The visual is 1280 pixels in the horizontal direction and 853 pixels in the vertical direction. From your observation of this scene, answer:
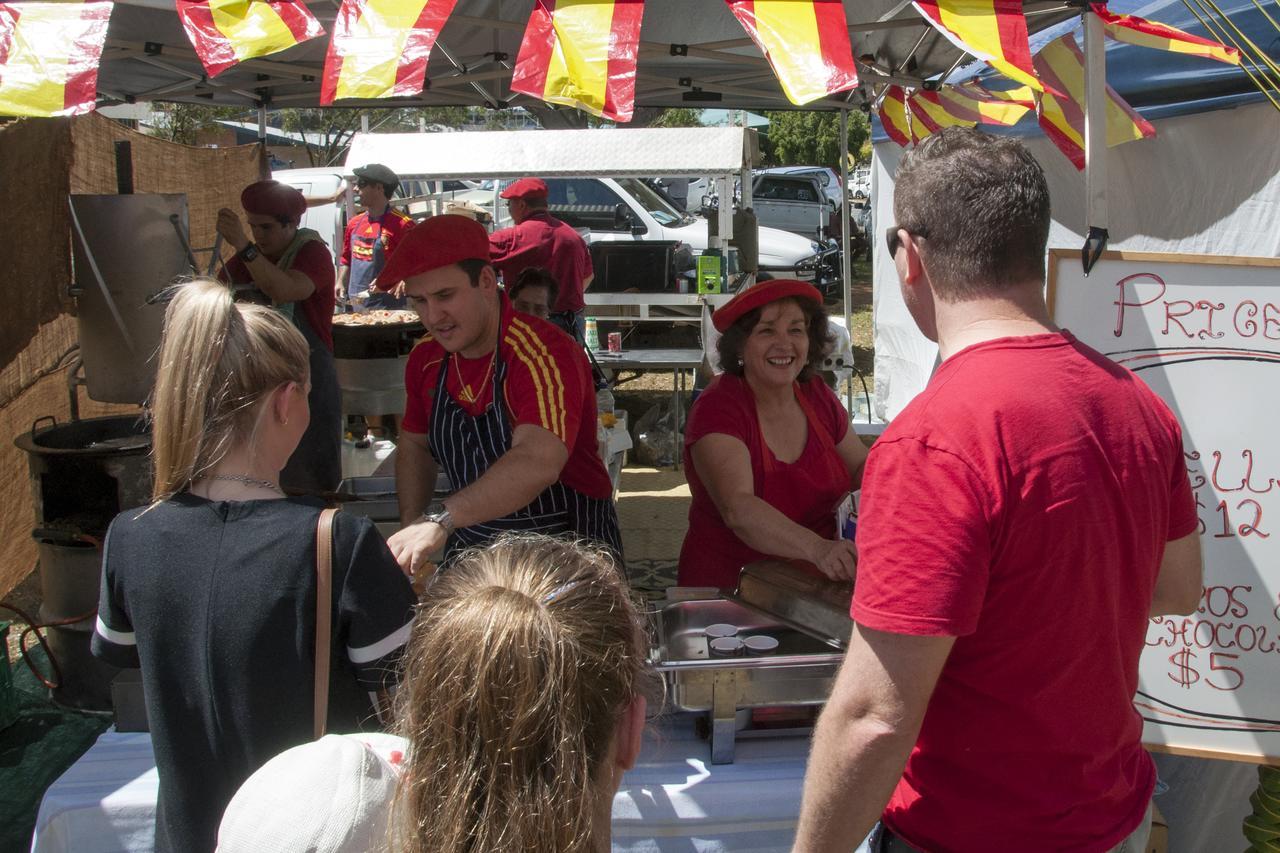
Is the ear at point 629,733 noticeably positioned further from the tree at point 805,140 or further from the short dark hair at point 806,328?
the tree at point 805,140

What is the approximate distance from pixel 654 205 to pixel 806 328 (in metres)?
10.3

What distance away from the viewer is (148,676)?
1464 millimetres

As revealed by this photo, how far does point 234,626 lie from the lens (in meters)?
1.41

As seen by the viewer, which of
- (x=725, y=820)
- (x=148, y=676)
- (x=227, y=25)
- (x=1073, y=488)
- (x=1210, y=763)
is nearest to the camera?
(x=1073, y=488)

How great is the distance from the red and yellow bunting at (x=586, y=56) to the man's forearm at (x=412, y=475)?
0.97m

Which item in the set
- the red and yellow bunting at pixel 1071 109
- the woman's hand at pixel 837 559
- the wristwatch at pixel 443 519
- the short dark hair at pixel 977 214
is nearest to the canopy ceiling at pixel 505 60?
the red and yellow bunting at pixel 1071 109

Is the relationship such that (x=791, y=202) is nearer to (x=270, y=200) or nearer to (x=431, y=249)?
(x=270, y=200)

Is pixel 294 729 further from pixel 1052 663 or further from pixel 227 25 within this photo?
pixel 227 25

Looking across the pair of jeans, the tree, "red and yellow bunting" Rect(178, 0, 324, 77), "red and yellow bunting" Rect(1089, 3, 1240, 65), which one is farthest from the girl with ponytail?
the tree

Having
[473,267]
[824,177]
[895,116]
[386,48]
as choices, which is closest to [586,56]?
[386,48]

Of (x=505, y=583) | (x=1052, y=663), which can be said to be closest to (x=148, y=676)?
(x=505, y=583)

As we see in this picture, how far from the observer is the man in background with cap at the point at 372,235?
7398 mm

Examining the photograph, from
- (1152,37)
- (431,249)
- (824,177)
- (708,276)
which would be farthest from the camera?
(824,177)

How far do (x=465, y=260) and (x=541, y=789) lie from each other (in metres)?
1.64
